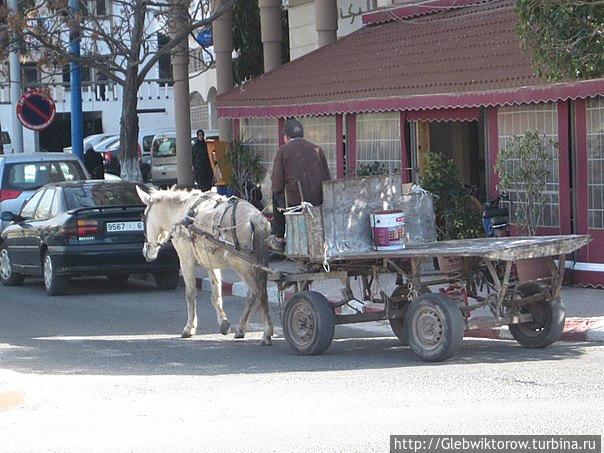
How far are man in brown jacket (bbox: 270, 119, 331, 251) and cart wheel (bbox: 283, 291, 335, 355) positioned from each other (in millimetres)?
593

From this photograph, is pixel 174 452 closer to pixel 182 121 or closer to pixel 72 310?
pixel 72 310

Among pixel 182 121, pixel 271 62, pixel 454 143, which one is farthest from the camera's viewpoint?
pixel 182 121

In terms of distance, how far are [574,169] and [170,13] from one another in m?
9.84

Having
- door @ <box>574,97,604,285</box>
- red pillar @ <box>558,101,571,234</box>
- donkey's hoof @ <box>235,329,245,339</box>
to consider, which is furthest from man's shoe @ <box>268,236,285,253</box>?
red pillar @ <box>558,101,571,234</box>

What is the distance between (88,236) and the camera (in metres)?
16.8

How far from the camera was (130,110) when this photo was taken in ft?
73.0

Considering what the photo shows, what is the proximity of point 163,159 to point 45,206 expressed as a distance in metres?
19.4

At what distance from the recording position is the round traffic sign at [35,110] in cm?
2417

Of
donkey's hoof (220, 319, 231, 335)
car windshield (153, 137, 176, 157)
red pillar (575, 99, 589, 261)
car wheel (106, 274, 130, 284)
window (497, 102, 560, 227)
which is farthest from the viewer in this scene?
car windshield (153, 137, 176, 157)

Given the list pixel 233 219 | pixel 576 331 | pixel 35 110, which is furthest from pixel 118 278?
pixel 576 331

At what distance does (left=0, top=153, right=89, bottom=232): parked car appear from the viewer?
21.6 metres

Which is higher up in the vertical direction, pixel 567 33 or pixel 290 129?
pixel 567 33

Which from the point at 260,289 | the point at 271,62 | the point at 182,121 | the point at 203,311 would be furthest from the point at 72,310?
the point at 182,121

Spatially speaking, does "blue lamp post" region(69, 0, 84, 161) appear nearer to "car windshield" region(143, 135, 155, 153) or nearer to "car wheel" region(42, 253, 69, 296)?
"car wheel" region(42, 253, 69, 296)
